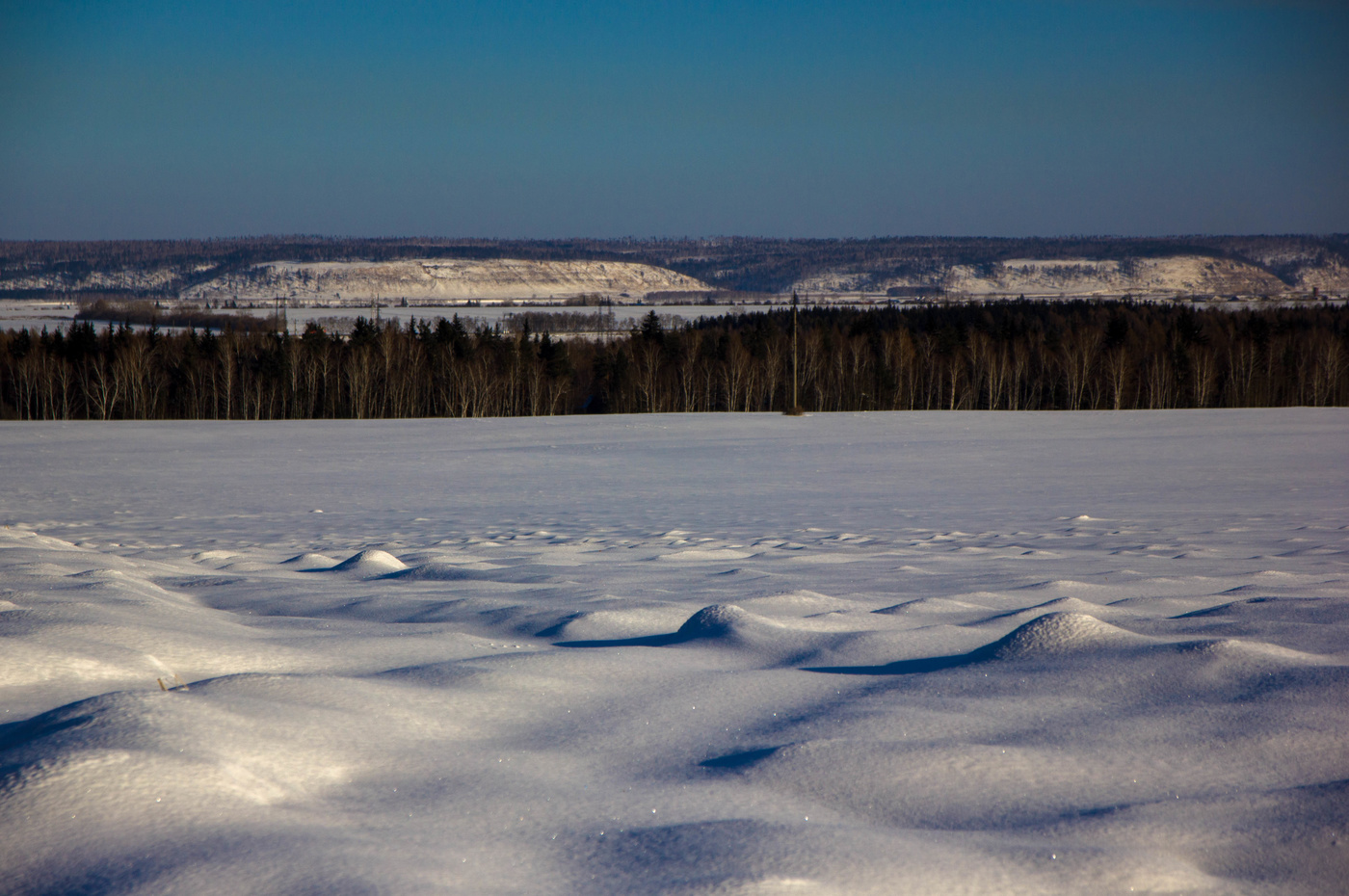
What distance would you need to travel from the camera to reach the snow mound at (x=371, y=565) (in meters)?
7.00

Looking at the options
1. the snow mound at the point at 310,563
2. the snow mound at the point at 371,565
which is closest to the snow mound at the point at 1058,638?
the snow mound at the point at 371,565

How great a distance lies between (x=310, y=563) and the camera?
7797 millimetres

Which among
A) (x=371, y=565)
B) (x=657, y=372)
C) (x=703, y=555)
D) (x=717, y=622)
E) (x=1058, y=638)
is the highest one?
(x=1058, y=638)

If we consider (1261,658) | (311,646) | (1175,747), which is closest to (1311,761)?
(1175,747)

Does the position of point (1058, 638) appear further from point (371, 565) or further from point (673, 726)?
point (371, 565)

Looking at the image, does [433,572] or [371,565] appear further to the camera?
[371,565]

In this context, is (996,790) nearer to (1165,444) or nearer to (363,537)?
(363,537)

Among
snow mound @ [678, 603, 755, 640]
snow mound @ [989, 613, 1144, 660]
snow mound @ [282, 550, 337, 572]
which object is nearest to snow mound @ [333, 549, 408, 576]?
snow mound @ [282, 550, 337, 572]

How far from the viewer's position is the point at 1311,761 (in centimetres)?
252

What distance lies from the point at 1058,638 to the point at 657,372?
227ft

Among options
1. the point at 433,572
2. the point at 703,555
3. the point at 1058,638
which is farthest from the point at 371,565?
the point at 1058,638

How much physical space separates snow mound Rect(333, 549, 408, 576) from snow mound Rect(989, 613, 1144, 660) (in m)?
4.84

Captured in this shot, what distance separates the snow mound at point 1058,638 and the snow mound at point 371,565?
4.84 m

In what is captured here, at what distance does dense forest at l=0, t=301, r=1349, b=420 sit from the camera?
211ft
